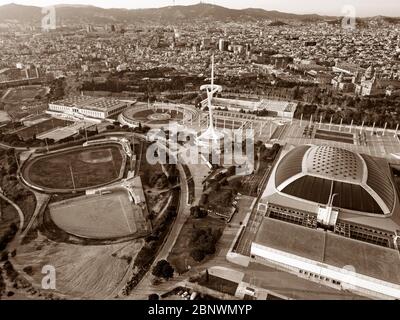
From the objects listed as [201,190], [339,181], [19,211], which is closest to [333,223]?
[339,181]

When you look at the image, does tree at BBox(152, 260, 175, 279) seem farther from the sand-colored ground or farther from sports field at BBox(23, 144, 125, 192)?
sports field at BBox(23, 144, 125, 192)

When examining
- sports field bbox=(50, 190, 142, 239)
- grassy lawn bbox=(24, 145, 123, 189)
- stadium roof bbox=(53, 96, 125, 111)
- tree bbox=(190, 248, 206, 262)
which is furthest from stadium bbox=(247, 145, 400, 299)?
stadium roof bbox=(53, 96, 125, 111)

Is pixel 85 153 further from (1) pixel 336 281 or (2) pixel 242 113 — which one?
(1) pixel 336 281

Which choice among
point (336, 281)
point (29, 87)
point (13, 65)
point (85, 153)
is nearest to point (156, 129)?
point (85, 153)

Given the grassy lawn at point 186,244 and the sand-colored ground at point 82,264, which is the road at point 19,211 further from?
the grassy lawn at point 186,244

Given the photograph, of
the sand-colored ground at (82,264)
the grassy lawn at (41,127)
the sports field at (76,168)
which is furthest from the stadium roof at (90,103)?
the sand-colored ground at (82,264)

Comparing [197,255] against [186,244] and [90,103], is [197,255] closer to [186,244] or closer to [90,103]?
[186,244]
